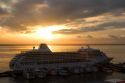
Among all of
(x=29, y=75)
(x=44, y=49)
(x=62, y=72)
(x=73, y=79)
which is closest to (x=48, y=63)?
(x=62, y=72)

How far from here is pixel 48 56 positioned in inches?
2793

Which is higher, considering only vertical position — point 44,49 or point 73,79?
point 44,49

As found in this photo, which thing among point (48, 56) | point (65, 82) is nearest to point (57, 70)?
point (48, 56)

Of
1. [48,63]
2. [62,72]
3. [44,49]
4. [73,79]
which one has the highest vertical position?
[44,49]

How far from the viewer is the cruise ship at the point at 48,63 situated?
65.6 meters

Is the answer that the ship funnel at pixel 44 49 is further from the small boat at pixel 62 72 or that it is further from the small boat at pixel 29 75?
the small boat at pixel 29 75

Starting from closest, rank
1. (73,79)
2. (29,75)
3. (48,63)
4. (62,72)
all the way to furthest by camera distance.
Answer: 1. (29,75)
2. (73,79)
3. (62,72)
4. (48,63)

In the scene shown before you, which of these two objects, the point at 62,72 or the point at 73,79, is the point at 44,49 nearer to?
the point at 62,72

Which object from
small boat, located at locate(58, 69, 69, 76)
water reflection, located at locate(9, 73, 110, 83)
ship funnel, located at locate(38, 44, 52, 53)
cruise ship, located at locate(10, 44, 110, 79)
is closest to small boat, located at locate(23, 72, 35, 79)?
cruise ship, located at locate(10, 44, 110, 79)

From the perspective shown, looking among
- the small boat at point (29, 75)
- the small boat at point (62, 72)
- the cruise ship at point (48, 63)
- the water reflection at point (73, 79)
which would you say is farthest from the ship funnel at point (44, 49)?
the small boat at point (29, 75)

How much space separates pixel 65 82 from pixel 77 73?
40.0 ft

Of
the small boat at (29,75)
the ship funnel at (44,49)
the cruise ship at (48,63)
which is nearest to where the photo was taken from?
the small boat at (29,75)

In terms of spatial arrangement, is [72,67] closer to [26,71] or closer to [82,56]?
[82,56]

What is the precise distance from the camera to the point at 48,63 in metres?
69.6
